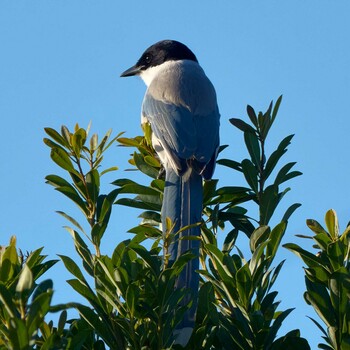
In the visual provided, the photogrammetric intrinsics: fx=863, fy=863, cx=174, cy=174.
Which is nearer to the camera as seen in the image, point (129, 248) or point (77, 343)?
point (77, 343)

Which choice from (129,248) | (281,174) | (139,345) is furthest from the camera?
(281,174)

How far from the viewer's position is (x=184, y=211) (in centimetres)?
400

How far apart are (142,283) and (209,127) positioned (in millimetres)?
2394

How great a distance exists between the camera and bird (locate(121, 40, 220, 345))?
12.5 feet

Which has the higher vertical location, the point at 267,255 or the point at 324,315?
the point at 267,255

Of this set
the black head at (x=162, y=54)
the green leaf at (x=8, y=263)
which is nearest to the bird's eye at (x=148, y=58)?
the black head at (x=162, y=54)

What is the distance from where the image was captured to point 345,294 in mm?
2748

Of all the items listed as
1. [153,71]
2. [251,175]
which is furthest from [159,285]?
[153,71]

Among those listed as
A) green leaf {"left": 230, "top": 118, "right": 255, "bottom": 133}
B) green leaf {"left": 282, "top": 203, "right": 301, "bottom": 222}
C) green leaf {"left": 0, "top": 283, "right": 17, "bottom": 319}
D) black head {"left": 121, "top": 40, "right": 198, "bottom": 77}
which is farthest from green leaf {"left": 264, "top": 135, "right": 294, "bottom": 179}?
black head {"left": 121, "top": 40, "right": 198, "bottom": 77}

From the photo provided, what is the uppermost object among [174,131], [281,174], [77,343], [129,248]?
[174,131]

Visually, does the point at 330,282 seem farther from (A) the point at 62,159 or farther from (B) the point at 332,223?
(A) the point at 62,159

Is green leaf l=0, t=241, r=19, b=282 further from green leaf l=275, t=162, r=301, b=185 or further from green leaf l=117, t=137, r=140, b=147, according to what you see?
green leaf l=117, t=137, r=140, b=147

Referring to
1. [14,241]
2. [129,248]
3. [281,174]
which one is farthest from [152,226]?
[14,241]

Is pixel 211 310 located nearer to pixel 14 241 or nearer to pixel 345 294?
pixel 345 294
